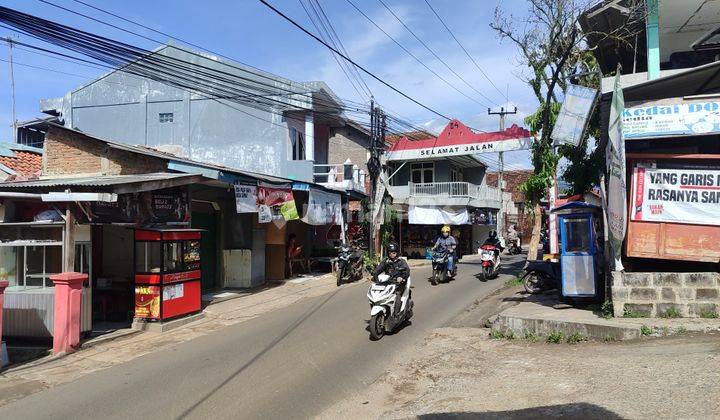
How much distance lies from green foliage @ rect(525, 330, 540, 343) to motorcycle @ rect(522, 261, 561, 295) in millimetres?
4181

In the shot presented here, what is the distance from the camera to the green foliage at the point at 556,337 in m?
8.10

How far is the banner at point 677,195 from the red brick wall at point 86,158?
10.2 metres

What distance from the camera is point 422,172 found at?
33.2 m

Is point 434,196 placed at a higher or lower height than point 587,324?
higher

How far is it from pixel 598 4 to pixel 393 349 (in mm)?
12105

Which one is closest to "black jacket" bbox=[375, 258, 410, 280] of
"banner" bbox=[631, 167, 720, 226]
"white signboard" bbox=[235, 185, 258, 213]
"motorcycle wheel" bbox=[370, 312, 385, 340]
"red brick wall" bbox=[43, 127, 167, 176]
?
"motorcycle wheel" bbox=[370, 312, 385, 340]

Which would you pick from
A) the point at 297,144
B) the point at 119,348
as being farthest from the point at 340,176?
the point at 119,348

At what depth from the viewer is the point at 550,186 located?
56.9 ft

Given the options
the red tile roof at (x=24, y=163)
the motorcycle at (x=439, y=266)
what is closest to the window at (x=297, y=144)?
the motorcycle at (x=439, y=266)

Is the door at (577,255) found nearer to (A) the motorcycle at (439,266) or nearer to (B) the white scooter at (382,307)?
(B) the white scooter at (382,307)

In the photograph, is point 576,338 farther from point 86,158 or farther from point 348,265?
point 86,158

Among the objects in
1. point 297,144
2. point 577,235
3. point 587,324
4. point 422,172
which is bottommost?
point 587,324

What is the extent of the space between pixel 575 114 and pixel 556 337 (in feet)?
→ 13.9

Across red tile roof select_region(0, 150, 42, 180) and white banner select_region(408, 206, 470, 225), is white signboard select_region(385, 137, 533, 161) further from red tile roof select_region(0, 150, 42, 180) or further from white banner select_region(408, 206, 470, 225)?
red tile roof select_region(0, 150, 42, 180)
